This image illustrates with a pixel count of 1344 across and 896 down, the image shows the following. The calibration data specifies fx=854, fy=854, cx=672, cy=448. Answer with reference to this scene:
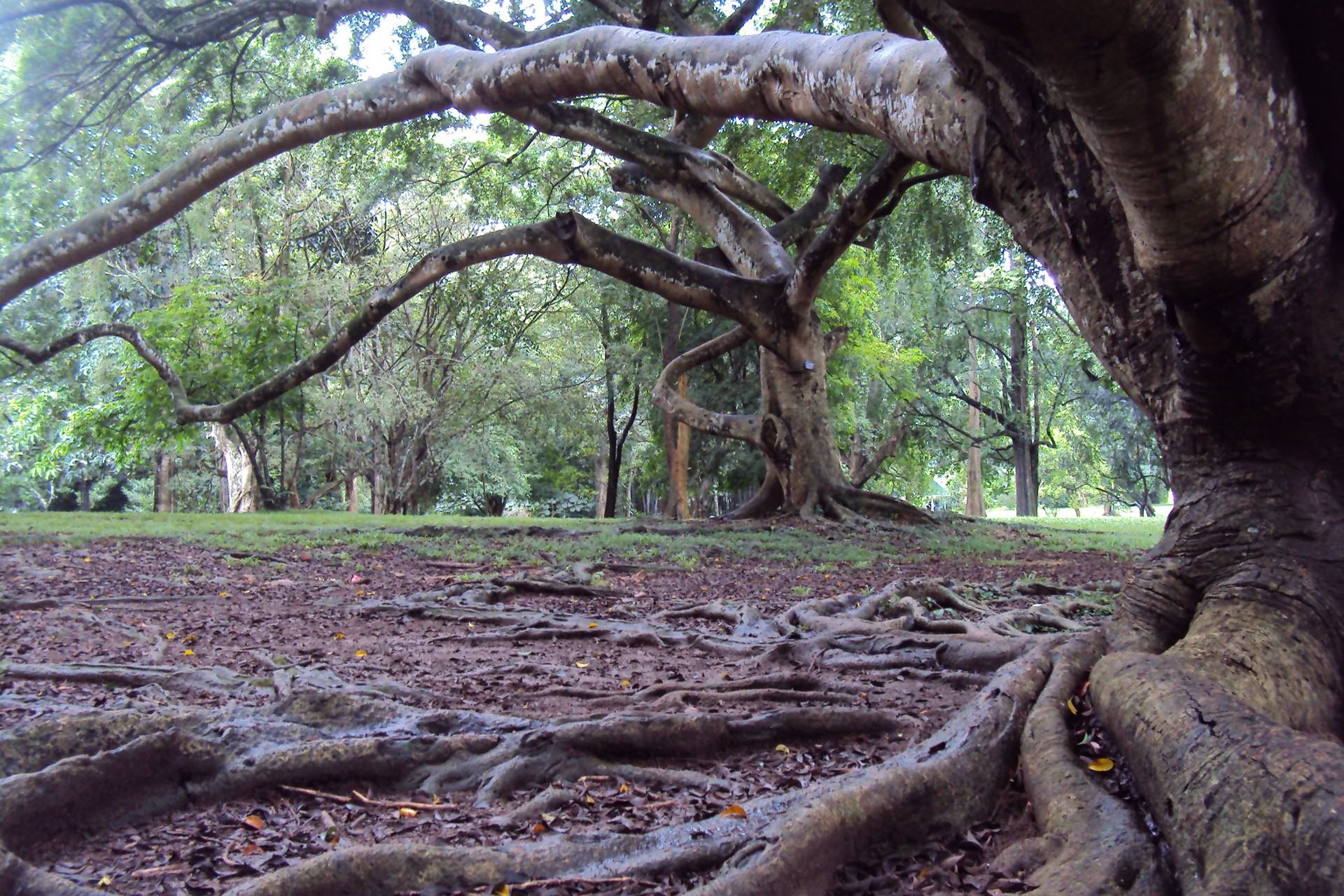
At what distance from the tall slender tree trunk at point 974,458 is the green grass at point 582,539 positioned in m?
14.2

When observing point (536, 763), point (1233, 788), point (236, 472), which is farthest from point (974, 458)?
point (1233, 788)

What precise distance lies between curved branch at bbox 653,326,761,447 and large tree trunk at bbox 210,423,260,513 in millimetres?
12856

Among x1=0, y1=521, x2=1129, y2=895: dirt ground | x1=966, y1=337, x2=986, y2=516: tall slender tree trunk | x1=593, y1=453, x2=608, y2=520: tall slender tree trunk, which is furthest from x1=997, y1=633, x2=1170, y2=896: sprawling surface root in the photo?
x1=593, y1=453, x2=608, y2=520: tall slender tree trunk

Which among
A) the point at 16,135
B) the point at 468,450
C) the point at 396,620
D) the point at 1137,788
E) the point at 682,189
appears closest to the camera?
the point at 1137,788

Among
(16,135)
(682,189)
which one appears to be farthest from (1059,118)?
(16,135)

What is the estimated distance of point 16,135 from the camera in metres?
10.7

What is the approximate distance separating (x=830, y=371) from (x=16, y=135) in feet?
55.0

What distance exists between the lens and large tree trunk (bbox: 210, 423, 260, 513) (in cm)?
2231

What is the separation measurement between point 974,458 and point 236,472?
910 inches

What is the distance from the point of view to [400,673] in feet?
14.8

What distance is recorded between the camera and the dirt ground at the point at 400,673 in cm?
245

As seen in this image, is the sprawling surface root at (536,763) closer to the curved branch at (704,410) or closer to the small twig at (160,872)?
the small twig at (160,872)

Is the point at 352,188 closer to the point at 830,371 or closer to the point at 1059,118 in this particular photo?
the point at 830,371

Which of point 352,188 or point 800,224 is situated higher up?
point 352,188
